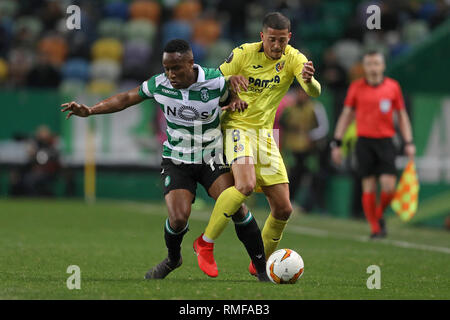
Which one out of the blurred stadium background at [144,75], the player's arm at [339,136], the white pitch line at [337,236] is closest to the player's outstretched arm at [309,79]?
the white pitch line at [337,236]

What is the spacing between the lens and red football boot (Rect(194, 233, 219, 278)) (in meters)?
7.39

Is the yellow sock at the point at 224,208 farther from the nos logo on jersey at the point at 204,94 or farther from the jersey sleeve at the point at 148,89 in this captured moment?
the jersey sleeve at the point at 148,89

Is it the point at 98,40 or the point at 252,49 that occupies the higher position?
the point at 98,40

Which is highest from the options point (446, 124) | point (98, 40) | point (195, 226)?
point (98, 40)

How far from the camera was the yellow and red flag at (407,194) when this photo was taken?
46.6 feet

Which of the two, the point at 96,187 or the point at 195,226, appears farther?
the point at 96,187

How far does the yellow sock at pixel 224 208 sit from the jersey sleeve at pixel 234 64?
1.12m

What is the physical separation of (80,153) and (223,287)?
516 inches

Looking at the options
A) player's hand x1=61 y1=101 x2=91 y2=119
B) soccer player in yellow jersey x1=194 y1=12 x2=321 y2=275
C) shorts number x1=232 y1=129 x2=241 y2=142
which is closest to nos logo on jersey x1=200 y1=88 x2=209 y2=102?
soccer player in yellow jersey x1=194 y1=12 x2=321 y2=275

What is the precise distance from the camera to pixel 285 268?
7.40 metres

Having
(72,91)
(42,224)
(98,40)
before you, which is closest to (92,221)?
(42,224)

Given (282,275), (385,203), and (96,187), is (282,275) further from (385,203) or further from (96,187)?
(96,187)

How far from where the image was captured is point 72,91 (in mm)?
19469

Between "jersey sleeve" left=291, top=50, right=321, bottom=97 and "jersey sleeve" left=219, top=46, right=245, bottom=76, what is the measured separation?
44 centimetres
